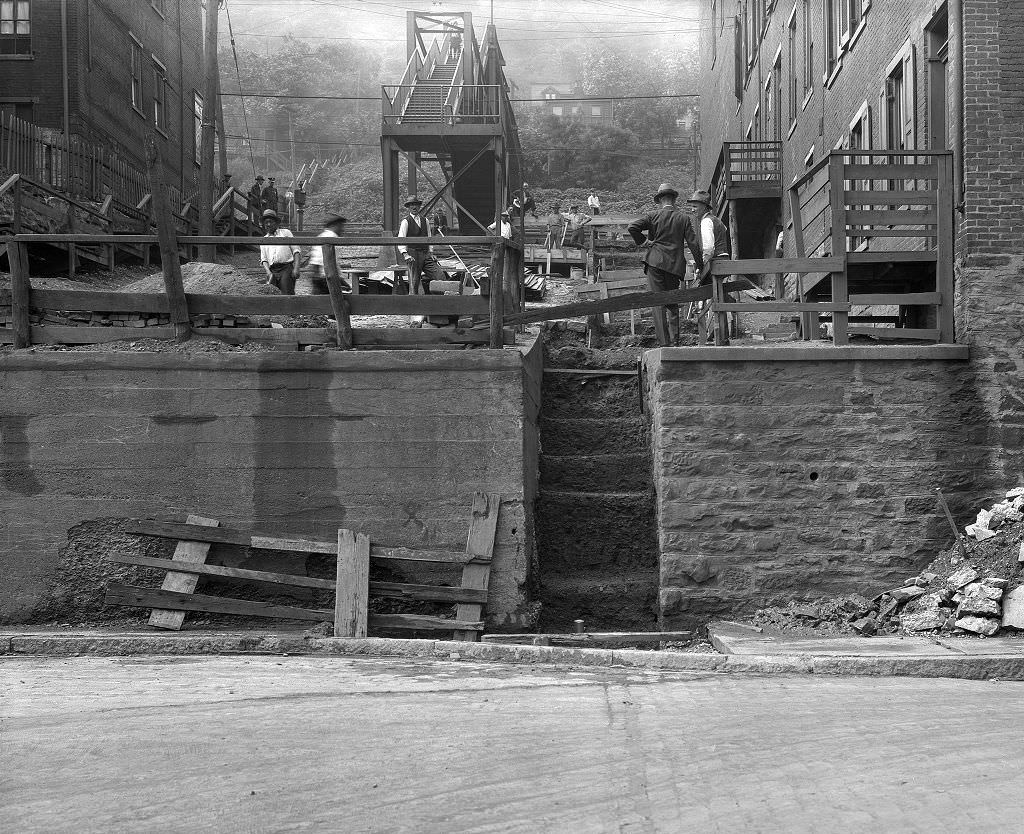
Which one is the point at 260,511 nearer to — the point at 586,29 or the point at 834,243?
the point at 834,243

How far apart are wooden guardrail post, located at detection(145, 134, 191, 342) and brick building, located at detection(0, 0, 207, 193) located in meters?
17.2

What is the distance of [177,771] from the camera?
186 inches

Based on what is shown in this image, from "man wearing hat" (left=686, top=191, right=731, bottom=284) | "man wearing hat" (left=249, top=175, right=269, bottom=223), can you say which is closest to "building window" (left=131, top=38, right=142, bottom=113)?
"man wearing hat" (left=249, top=175, right=269, bottom=223)

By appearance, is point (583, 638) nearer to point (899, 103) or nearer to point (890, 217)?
point (890, 217)

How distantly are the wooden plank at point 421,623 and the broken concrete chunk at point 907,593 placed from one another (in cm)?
318

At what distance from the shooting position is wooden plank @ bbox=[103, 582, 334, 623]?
8.83 metres

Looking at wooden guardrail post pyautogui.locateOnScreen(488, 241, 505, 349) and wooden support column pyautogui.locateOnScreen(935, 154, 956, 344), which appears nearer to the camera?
wooden guardrail post pyautogui.locateOnScreen(488, 241, 505, 349)

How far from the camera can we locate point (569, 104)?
79062 mm

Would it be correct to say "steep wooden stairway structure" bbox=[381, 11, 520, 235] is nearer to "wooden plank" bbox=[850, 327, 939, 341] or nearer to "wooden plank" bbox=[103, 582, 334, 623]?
"wooden plank" bbox=[850, 327, 939, 341]

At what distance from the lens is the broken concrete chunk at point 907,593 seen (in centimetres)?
873

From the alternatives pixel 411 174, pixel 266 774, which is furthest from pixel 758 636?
pixel 411 174

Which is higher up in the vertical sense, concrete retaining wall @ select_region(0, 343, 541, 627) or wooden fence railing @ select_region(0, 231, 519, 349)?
wooden fence railing @ select_region(0, 231, 519, 349)

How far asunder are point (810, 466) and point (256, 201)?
76.0 ft

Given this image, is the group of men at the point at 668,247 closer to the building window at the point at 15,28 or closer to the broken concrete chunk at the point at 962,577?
the broken concrete chunk at the point at 962,577
